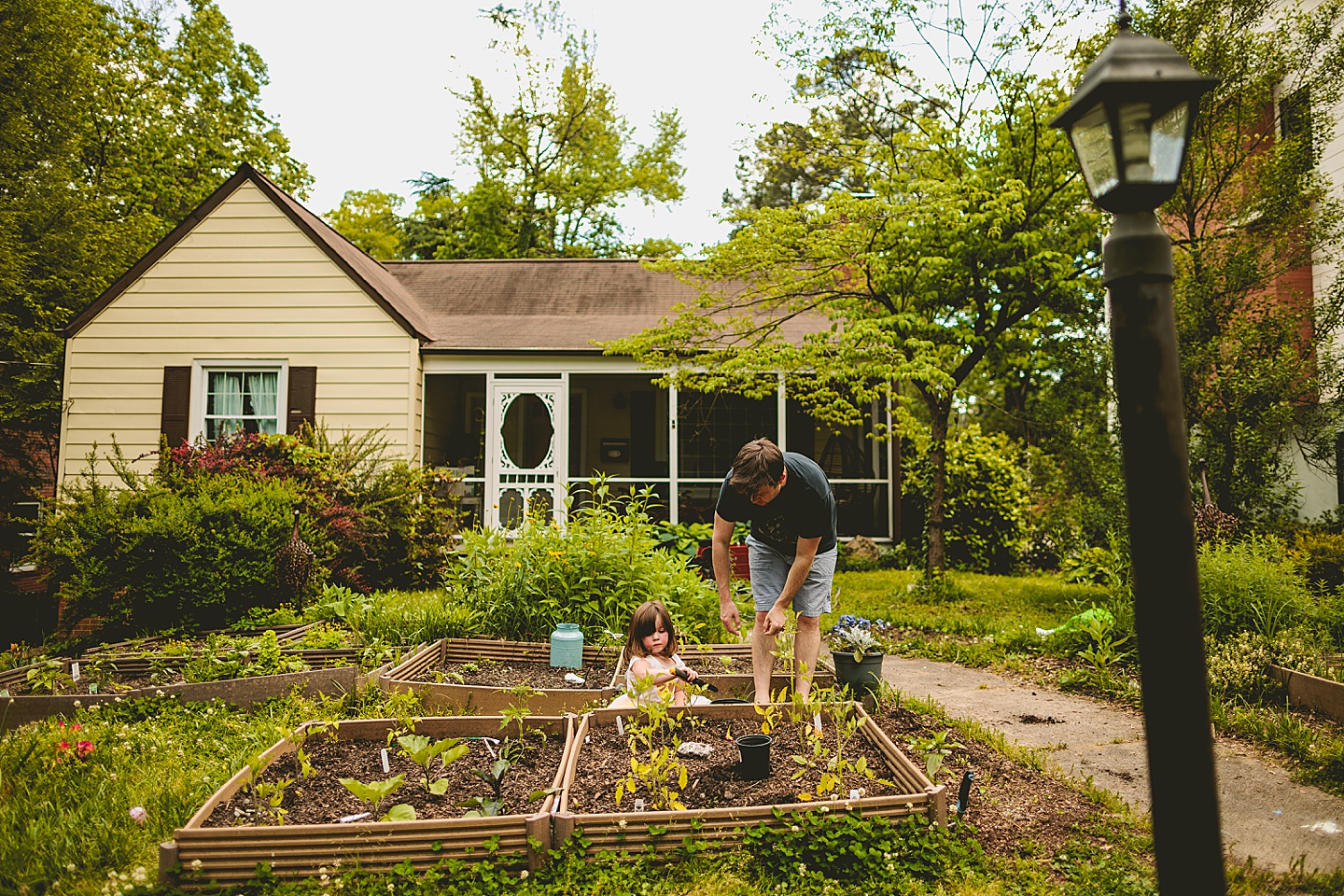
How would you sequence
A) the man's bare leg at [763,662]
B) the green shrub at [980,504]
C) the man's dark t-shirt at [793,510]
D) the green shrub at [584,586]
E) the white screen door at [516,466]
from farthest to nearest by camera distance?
the green shrub at [980,504] → the white screen door at [516,466] → the green shrub at [584,586] → the man's bare leg at [763,662] → the man's dark t-shirt at [793,510]

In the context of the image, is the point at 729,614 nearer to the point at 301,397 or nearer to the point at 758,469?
the point at 758,469

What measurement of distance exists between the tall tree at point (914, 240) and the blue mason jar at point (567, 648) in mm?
4387

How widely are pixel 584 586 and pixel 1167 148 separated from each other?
4.41 meters

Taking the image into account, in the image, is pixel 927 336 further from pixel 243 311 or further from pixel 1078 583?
pixel 243 311

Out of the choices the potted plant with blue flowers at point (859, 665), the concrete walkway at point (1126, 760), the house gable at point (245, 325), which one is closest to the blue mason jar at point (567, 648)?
the potted plant with blue flowers at point (859, 665)

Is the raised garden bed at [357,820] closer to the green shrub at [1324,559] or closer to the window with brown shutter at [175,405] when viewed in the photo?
the green shrub at [1324,559]

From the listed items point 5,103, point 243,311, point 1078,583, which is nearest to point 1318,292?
point 1078,583

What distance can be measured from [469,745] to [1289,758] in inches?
150

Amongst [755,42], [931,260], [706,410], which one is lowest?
[706,410]

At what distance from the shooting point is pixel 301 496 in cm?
732

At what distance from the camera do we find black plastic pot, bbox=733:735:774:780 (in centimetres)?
311

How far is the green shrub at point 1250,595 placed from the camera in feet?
17.4

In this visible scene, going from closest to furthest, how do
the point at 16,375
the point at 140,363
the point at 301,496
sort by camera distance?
the point at 301,496 < the point at 140,363 < the point at 16,375

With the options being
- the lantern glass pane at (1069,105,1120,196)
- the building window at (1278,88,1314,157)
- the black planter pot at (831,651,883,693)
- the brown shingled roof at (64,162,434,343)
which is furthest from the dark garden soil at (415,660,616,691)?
the building window at (1278,88,1314,157)
